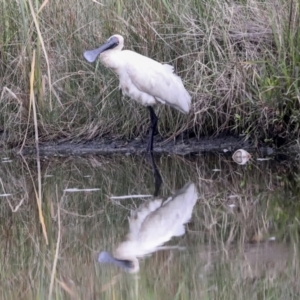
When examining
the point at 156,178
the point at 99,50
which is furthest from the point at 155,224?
A: the point at 99,50

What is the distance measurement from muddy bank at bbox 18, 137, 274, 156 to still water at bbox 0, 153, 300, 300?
1.86 ft

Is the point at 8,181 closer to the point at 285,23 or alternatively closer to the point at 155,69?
the point at 155,69

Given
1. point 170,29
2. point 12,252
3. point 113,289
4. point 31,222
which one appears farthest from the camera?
point 170,29

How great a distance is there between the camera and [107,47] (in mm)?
8414

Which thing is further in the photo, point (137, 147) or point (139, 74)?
point (137, 147)

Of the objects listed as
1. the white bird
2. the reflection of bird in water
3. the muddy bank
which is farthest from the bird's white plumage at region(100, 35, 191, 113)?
the reflection of bird in water

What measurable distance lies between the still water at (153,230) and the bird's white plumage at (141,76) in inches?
26.5

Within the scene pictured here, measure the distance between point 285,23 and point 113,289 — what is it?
14.3ft

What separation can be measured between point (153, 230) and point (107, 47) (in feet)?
10.6

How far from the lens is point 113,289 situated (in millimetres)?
4328

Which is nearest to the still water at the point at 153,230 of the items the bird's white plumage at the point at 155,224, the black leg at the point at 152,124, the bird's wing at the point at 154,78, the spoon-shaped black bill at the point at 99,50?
the bird's white plumage at the point at 155,224

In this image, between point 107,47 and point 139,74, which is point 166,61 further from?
point 107,47

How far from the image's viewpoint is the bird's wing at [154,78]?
833 centimetres

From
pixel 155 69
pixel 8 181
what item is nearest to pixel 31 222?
pixel 8 181
